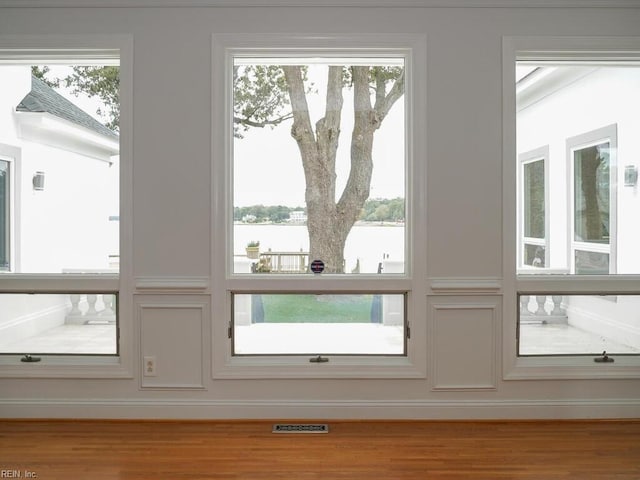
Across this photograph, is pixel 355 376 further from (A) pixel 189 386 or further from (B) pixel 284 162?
(B) pixel 284 162

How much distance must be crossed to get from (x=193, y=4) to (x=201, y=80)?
496 mm

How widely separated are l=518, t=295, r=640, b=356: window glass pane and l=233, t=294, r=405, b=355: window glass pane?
0.89 metres

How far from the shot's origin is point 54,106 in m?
3.30

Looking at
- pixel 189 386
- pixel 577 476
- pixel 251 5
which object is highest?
pixel 251 5

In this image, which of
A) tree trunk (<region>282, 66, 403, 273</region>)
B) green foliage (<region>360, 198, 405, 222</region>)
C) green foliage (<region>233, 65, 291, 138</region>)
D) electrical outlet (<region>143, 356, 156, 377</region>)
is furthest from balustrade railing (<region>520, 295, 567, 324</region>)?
electrical outlet (<region>143, 356, 156, 377</region>)

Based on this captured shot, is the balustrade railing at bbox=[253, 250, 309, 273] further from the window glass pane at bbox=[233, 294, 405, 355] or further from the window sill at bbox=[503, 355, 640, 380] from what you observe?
the window sill at bbox=[503, 355, 640, 380]

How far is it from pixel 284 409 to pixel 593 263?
7.71ft

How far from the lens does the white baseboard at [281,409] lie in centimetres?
318

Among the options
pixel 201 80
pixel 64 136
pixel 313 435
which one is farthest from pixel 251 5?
pixel 313 435

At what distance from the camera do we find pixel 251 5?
312 cm

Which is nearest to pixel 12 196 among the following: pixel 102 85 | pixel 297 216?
pixel 102 85

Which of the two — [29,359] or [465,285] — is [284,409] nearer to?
[465,285]

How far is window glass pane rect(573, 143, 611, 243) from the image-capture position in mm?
3260

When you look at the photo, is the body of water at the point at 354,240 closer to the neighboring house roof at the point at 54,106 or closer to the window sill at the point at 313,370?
the window sill at the point at 313,370
